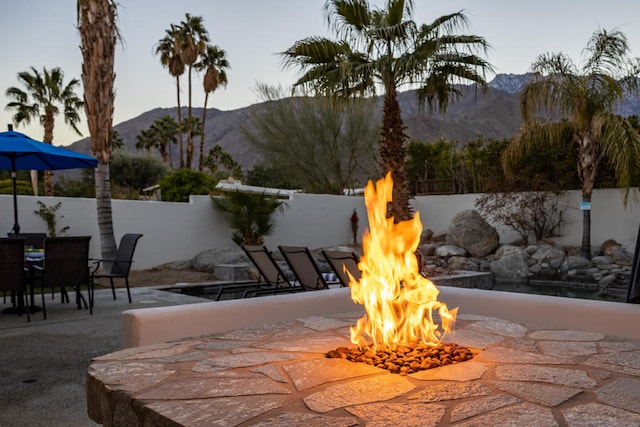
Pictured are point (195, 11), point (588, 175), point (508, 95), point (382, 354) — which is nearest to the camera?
point (382, 354)

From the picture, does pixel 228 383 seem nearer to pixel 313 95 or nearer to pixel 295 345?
pixel 295 345

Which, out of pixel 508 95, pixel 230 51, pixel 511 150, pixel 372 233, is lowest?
pixel 372 233

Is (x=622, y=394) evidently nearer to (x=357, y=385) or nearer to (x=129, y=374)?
(x=357, y=385)

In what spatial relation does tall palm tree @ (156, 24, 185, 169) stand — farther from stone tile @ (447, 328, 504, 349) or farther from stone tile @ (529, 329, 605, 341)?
stone tile @ (529, 329, 605, 341)

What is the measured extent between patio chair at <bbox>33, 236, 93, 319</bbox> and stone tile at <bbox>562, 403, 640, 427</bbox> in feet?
17.9

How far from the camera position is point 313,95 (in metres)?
10.4

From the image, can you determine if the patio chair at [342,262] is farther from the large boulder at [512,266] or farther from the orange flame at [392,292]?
the large boulder at [512,266]

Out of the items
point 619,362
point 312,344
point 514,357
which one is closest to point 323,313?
point 312,344

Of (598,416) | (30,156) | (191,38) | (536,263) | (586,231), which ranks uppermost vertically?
(191,38)

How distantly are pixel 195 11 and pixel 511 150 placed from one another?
15056mm

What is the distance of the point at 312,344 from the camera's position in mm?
3131

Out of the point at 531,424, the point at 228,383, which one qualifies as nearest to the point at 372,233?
the point at 228,383

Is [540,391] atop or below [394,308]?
below

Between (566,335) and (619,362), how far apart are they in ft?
1.99
